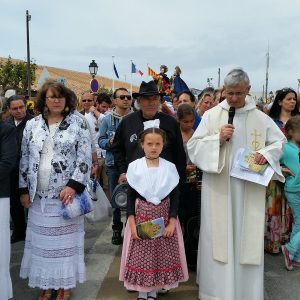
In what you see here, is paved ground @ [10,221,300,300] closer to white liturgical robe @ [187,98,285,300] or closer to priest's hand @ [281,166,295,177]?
white liturgical robe @ [187,98,285,300]

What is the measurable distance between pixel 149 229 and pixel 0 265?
1.26 metres

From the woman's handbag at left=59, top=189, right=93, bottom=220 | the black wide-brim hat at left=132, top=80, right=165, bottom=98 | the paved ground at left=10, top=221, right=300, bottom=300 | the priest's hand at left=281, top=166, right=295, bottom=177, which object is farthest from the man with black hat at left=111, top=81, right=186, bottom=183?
the priest's hand at left=281, top=166, right=295, bottom=177

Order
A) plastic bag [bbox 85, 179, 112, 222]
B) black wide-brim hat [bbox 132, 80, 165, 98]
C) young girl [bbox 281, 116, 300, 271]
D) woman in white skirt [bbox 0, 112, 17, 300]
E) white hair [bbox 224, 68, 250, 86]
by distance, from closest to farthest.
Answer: woman in white skirt [bbox 0, 112, 17, 300]
white hair [bbox 224, 68, 250, 86]
black wide-brim hat [bbox 132, 80, 165, 98]
young girl [bbox 281, 116, 300, 271]
plastic bag [bbox 85, 179, 112, 222]

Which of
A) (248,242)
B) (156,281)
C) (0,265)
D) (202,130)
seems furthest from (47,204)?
(248,242)

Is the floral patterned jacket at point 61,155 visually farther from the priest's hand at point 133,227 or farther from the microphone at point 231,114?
the microphone at point 231,114

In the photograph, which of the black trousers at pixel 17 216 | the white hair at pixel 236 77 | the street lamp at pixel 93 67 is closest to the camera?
the white hair at pixel 236 77

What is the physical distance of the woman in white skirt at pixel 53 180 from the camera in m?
3.56

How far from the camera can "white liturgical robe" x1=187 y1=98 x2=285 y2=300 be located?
3.56 meters

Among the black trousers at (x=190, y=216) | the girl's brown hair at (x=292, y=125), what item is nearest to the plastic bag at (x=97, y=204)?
the black trousers at (x=190, y=216)

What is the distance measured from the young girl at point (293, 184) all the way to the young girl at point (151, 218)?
66.5 inches

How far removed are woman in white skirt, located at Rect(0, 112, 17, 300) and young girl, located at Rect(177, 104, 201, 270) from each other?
181 centimetres

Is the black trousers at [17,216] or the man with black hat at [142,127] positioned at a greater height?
the man with black hat at [142,127]

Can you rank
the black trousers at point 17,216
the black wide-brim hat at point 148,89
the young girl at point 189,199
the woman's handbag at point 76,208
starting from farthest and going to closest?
the black trousers at point 17,216 → the young girl at point 189,199 → the black wide-brim hat at point 148,89 → the woman's handbag at point 76,208

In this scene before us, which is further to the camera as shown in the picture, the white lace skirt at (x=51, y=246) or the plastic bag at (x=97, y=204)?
the plastic bag at (x=97, y=204)
